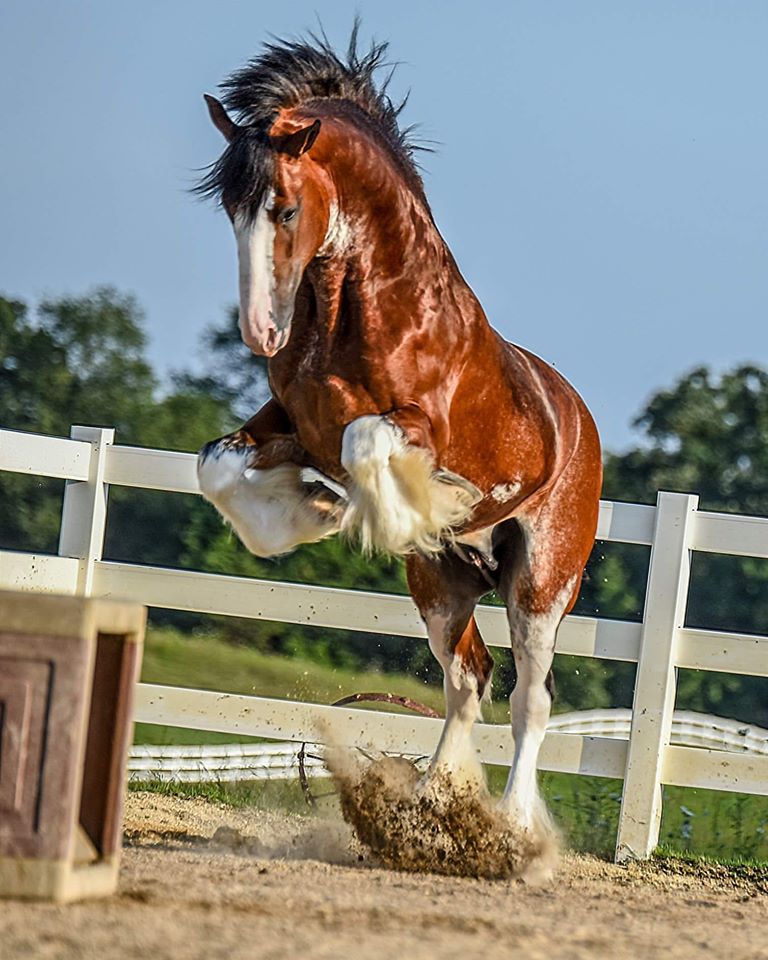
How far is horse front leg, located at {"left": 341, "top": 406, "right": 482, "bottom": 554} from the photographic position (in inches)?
170

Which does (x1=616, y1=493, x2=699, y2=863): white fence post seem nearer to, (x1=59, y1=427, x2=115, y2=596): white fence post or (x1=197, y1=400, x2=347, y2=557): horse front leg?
(x1=197, y1=400, x2=347, y2=557): horse front leg

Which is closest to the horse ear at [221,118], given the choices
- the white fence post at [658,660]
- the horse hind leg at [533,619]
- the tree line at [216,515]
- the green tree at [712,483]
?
the horse hind leg at [533,619]

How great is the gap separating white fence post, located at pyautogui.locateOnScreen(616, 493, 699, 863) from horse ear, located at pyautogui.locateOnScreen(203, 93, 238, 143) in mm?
2540

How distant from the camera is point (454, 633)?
18.3 feet

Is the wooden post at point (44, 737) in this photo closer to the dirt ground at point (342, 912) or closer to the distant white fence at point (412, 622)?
the dirt ground at point (342, 912)

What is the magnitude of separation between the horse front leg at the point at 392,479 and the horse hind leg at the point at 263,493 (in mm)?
251

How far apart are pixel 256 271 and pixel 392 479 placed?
761 mm

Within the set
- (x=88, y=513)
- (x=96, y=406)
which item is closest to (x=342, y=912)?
(x=88, y=513)

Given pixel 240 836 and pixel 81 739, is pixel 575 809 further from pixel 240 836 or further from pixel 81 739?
pixel 81 739

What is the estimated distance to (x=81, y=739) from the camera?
2.97 m

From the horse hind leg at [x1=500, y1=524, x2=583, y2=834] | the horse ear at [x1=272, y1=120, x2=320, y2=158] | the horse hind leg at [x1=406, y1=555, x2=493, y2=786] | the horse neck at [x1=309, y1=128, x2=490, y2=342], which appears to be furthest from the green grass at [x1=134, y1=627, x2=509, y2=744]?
the horse ear at [x1=272, y1=120, x2=320, y2=158]

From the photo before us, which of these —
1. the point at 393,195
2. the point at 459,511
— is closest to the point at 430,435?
the point at 459,511

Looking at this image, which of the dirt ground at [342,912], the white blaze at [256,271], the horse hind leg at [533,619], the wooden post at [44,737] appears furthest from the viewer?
the horse hind leg at [533,619]

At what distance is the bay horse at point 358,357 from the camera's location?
430cm
